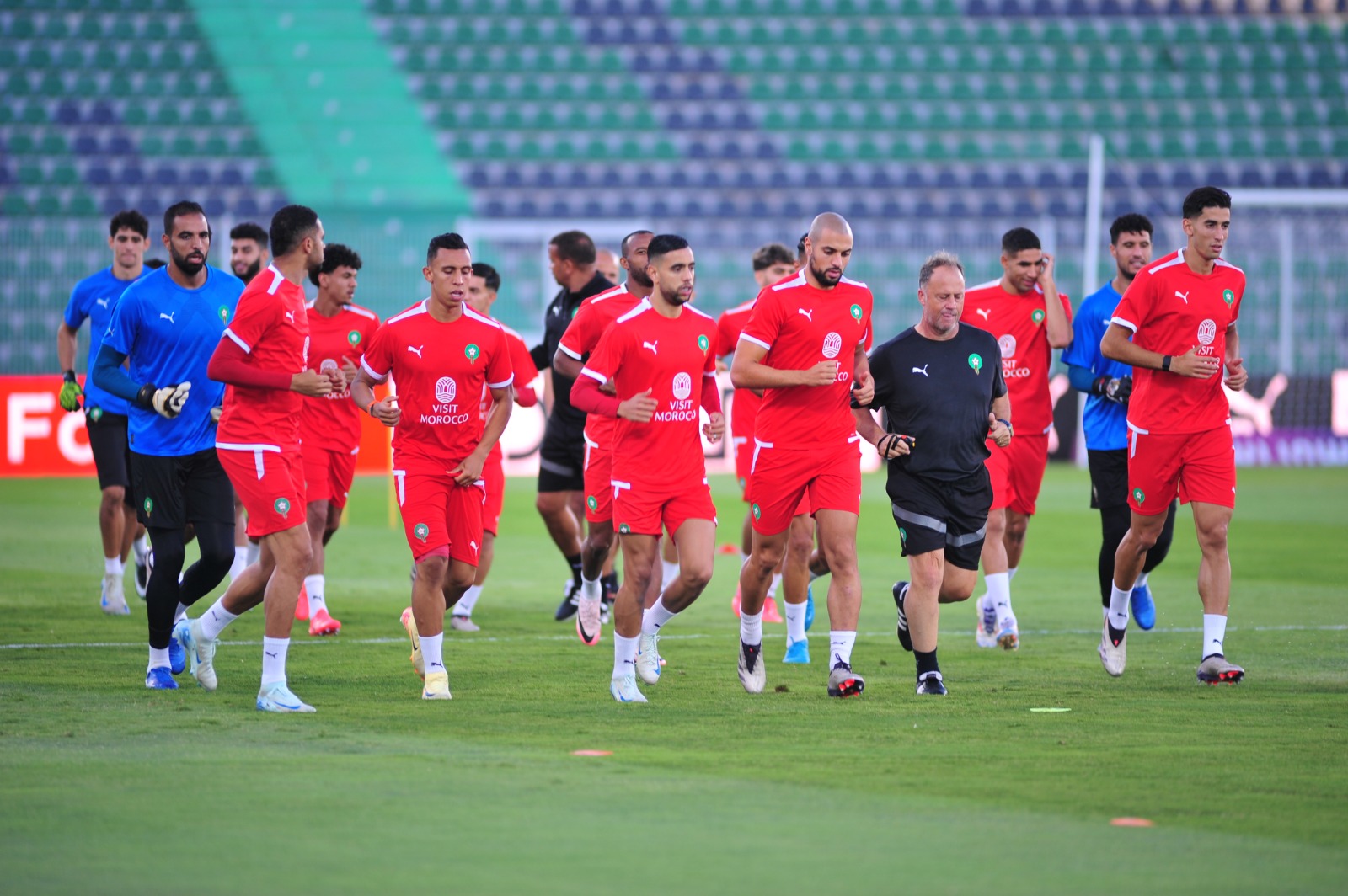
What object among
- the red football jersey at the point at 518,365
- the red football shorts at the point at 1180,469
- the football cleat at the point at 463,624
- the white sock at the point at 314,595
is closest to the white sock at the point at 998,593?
the red football shorts at the point at 1180,469

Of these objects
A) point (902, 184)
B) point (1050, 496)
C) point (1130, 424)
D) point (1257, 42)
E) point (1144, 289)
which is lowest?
point (1050, 496)

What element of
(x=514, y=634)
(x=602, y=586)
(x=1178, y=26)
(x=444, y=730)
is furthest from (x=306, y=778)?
(x=1178, y=26)

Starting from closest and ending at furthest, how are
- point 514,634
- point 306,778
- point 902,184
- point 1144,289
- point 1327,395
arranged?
point 306,778 < point 1144,289 < point 514,634 < point 1327,395 < point 902,184

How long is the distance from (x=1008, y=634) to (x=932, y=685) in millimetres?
1873

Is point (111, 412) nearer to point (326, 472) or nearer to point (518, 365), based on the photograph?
point (326, 472)

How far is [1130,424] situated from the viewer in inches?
346

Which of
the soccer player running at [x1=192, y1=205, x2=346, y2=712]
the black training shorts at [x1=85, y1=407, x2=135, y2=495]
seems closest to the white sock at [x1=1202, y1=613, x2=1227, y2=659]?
the soccer player running at [x1=192, y1=205, x2=346, y2=712]

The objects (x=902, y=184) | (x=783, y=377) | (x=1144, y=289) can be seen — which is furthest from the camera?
(x=902, y=184)

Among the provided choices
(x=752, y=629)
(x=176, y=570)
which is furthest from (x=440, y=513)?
(x=752, y=629)

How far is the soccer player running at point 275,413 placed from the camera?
25.1ft

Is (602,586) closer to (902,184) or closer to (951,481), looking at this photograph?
(951,481)

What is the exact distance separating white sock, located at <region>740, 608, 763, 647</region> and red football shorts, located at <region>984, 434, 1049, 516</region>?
2.47 meters

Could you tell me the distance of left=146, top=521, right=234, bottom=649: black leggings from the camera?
27.1 feet

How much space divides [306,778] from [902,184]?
2346 centimetres
